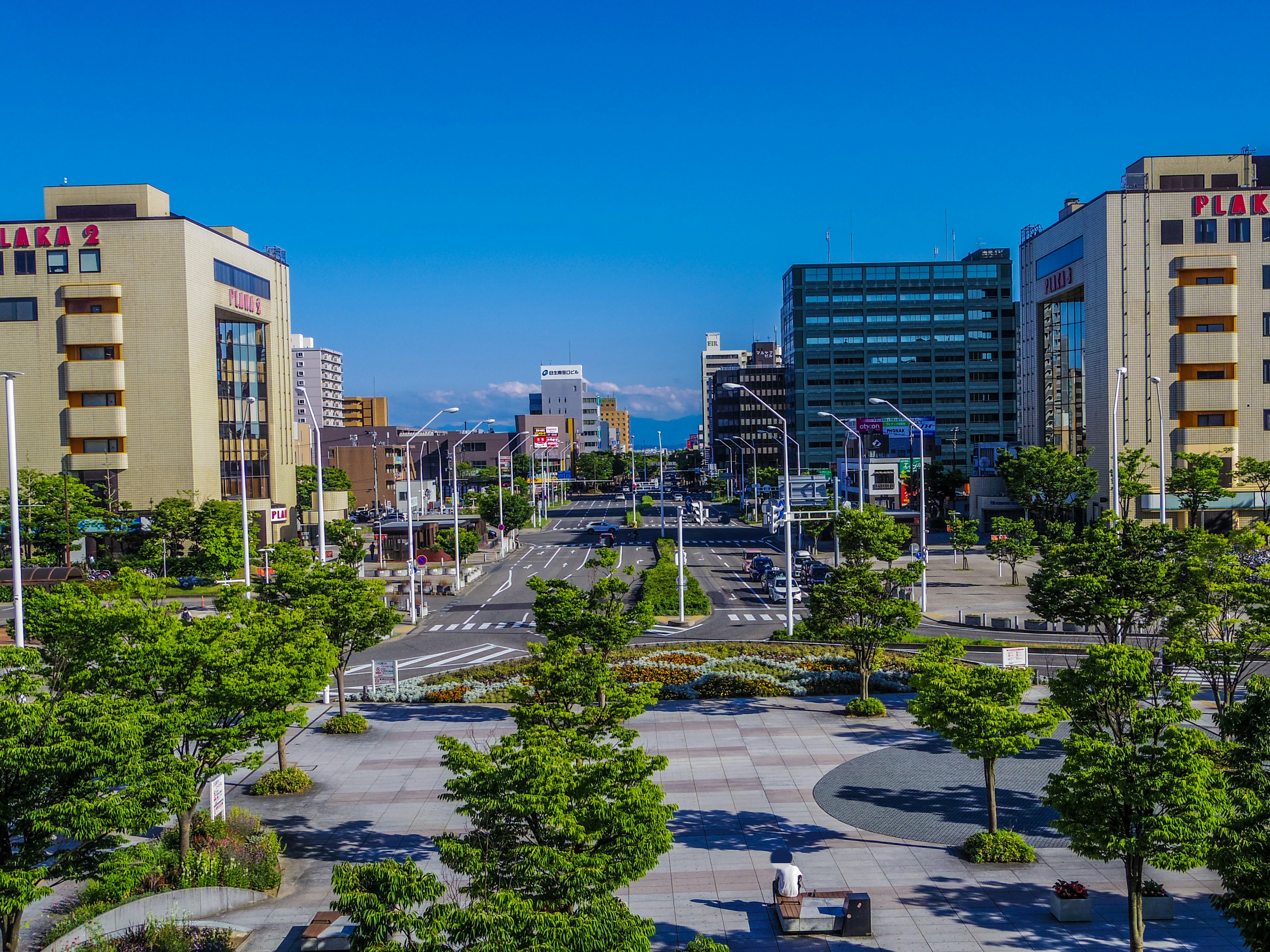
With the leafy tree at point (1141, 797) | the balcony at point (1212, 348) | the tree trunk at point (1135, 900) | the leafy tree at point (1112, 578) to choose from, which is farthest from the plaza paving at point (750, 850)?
the balcony at point (1212, 348)

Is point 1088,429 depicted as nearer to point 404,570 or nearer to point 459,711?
point 404,570

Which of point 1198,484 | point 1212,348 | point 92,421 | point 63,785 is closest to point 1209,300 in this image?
point 1212,348

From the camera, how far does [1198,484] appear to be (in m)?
69.1

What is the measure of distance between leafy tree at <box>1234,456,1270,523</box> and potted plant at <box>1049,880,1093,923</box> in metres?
63.3

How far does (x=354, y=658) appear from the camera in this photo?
45.5 m

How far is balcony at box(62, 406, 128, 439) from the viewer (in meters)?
76.1

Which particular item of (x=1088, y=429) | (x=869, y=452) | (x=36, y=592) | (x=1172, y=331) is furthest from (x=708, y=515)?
(x=36, y=592)

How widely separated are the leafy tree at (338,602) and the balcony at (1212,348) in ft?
238

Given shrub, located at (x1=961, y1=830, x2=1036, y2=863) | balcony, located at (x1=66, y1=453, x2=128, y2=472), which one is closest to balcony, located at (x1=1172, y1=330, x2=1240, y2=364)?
shrub, located at (x1=961, y1=830, x2=1036, y2=863)

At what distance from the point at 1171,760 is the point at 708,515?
122723 mm

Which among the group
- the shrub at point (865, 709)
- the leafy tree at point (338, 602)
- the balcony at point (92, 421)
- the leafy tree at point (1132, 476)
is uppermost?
the balcony at point (92, 421)

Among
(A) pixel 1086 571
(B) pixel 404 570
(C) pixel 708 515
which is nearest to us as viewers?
(A) pixel 1086 571

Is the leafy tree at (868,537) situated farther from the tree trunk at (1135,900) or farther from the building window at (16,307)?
the building window at (16,307)

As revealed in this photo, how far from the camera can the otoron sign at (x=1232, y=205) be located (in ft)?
260
